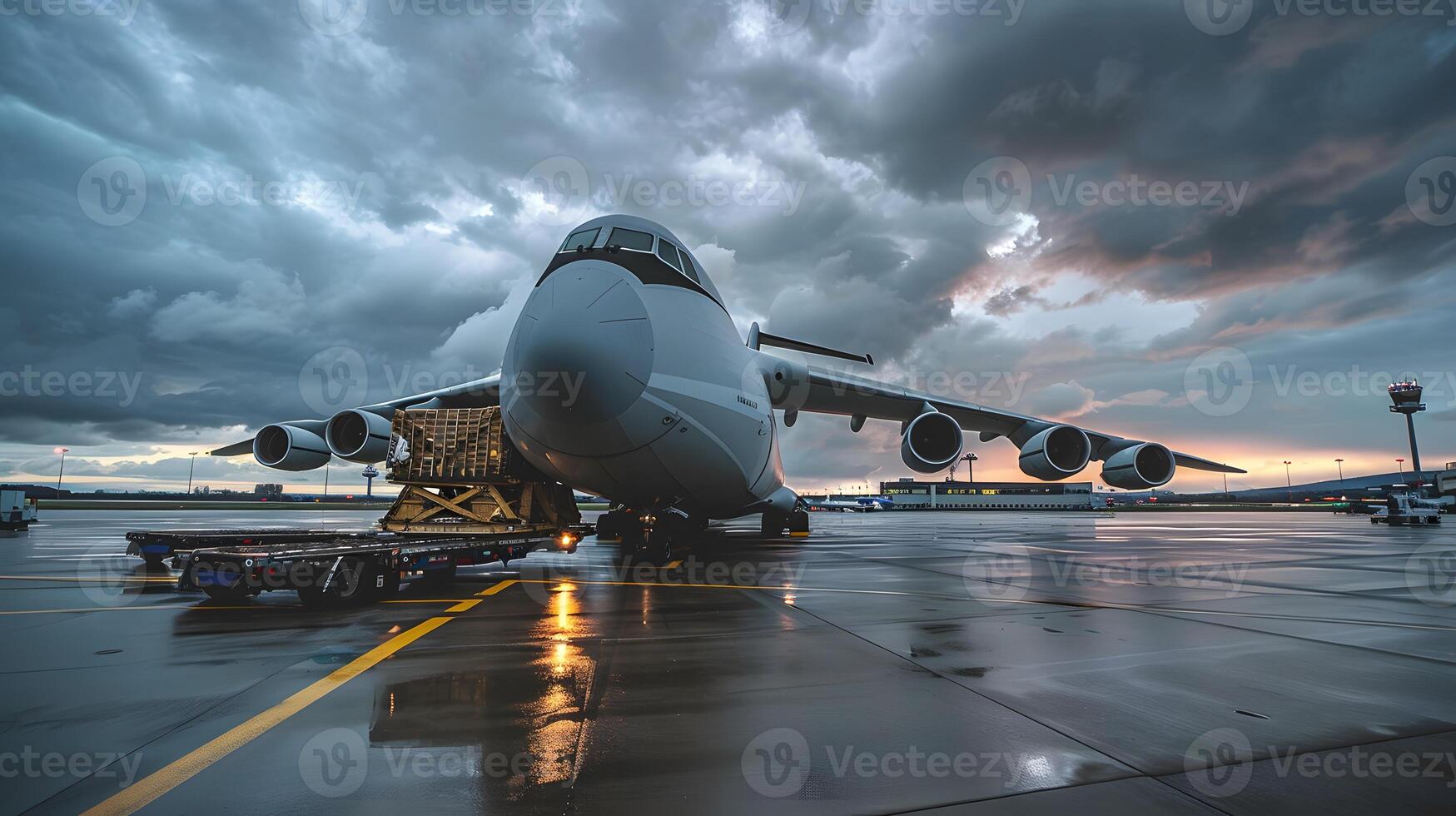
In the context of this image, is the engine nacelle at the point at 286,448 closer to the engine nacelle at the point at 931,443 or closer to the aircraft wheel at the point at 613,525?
the aircraft wheel at the point at 613,525

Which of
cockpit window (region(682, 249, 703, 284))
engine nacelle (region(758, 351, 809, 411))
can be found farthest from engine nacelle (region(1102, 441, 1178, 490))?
cockpit window (region(682, 249, 703, 284))

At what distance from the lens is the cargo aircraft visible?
737 cm

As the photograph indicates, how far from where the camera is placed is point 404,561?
23.0ft

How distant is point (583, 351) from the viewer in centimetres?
713

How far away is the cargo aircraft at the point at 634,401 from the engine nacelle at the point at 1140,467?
208 inches

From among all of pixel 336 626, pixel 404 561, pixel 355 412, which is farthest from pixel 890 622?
pixel 355 412

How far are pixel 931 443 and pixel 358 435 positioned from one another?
12219 mm

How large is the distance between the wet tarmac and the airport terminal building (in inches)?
3386

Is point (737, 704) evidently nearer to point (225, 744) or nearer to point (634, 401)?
point (225, 744)

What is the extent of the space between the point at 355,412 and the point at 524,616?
9.60 meters

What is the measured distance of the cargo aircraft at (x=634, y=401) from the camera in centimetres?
737

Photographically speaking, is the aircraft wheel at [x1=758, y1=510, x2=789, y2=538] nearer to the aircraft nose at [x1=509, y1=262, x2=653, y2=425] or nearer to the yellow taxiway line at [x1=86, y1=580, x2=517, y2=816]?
the aircraft nose at [x1=509, y1=262, x2=653, y2=425]

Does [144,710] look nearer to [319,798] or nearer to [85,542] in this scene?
[319,798]

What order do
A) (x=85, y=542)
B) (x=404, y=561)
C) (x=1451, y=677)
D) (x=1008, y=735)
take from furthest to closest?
(x=85, y=542) → (x=404, y=561) → (x=1451, y=677) → (x=1008, y=735)
